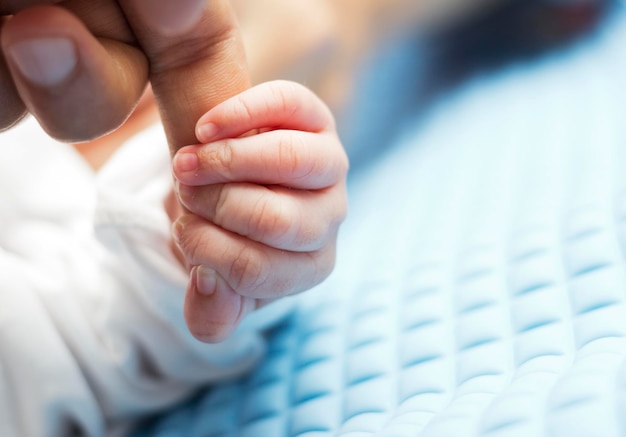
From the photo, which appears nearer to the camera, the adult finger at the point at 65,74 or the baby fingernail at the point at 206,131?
the adult finger at the point at 65,74

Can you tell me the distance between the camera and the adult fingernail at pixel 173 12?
1.11ft

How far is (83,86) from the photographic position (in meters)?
0.34

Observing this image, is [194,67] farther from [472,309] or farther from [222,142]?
[472,309]


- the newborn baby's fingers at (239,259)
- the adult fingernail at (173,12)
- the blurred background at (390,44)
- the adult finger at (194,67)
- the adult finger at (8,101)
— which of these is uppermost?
the blurred background at (390,44)

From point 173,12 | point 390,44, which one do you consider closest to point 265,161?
point 173,12

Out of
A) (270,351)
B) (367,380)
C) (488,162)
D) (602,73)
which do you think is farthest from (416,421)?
(602,73)

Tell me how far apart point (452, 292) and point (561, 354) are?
0.43ft

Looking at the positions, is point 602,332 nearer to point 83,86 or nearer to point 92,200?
point 83,86

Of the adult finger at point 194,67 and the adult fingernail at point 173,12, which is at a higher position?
the adult finger at point 194,67

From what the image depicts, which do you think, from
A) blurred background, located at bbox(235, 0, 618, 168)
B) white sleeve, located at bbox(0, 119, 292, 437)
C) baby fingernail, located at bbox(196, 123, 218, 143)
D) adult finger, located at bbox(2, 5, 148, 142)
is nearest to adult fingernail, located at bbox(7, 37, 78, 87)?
adult finger, located at bbox(2, 5, 148, 142)

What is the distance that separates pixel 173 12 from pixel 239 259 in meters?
0.17

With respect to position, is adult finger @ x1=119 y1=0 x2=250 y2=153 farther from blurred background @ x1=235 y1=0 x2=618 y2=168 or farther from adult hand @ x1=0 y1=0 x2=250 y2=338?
blurred background @ x1=235 y1=0 x2=618 y2=168

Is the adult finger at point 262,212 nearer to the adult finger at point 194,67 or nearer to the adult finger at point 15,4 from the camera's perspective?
the adult finger at point 194,67

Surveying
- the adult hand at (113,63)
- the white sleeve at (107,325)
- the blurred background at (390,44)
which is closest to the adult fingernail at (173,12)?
the adult hand at (113,63)
